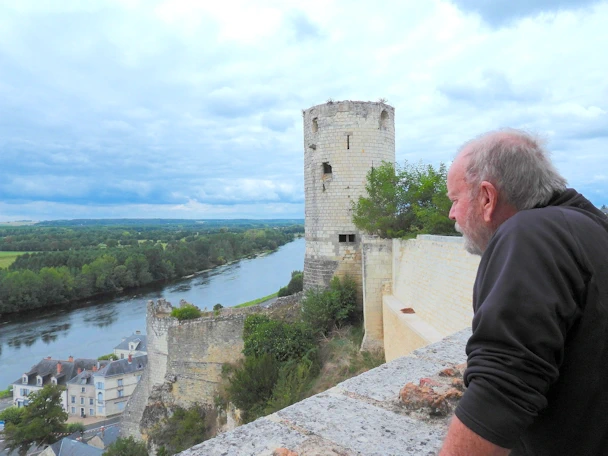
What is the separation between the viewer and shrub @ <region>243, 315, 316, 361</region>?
1226 cm

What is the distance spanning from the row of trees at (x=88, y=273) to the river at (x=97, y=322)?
213 centimetres

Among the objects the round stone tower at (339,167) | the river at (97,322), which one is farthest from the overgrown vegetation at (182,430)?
the river at (97,322)

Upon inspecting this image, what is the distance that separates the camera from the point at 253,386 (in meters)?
11.1

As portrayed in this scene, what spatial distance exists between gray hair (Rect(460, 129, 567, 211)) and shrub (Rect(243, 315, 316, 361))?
1139 centimetres

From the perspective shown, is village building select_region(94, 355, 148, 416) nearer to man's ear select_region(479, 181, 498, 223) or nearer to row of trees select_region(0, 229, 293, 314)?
row of trees select_region(0, 229, 293, 314)

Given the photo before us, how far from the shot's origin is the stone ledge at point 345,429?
172 centimetres

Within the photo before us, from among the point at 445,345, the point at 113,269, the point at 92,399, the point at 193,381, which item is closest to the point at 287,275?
the point at 113,269

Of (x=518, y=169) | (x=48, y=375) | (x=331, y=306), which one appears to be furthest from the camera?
(x=48, y=375)

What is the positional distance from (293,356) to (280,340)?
0.60m

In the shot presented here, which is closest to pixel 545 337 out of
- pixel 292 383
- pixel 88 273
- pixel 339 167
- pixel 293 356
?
pixel 292 383

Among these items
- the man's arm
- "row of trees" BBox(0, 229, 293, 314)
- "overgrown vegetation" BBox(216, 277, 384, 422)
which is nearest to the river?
"row of trees" BBox(0, 229, 293, 314)

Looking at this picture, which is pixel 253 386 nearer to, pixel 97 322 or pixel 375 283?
pixel 375 283

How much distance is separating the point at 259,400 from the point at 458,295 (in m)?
6.54

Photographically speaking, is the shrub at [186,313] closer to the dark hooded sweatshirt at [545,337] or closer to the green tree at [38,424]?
the green tree at [38,424]
